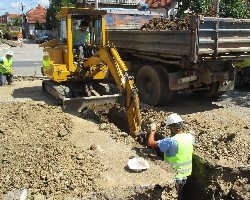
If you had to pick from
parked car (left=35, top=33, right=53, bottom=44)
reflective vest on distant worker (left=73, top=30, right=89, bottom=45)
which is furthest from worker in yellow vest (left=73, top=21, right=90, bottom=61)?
parked car (left=35, top=33, right=53, bottom=44)

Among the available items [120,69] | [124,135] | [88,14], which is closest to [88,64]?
[88,14]

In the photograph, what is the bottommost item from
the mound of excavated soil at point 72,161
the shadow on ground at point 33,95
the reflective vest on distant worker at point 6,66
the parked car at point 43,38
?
the mound of excavated soil at point 72,161

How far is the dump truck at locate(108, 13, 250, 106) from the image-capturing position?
7.81 metres

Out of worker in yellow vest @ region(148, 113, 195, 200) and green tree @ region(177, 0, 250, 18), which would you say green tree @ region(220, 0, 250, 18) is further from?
worker in yellow vest @ region(148, 113, 195, 200)

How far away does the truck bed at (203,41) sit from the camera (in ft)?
25.2

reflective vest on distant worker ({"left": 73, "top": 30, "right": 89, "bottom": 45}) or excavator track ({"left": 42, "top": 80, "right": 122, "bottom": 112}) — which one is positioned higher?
reflective vest on distant worker ({"left": 73, "top": 30, "right": 89, "bottom": 45})

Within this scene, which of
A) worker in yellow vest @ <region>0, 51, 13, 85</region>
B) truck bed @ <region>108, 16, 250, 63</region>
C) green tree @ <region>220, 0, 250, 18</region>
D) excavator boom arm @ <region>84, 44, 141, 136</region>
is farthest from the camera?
green tree @ <region>220, 0, 250, 18</region>

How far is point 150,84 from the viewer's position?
30.9 feet

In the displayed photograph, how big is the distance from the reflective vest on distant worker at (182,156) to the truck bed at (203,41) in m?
3.04

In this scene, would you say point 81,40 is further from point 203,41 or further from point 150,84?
point 203,41

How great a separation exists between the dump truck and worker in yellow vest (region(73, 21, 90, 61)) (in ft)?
3.98

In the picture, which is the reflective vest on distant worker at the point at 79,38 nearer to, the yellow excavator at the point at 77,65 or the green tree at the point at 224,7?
the yellow excavator at the point at 77,65

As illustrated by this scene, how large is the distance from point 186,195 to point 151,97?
11.4ft

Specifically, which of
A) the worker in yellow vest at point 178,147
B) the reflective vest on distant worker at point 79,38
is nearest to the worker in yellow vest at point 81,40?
the reflective vest on distant worker at point 79,38
